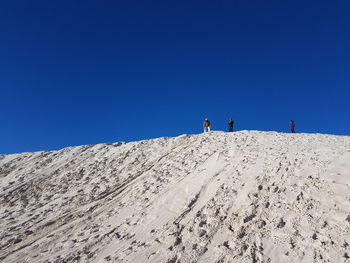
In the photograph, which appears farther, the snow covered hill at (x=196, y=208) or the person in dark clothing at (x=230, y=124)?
the person in dark clothing at (x=230, y=124)

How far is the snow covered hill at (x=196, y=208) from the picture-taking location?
6457 millimetres

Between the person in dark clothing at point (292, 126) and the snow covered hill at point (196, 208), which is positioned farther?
the person in dark clothing at point (292, 126)

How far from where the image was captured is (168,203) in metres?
9.76

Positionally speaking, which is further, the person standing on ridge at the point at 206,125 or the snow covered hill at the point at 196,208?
the person standing on ridge at the point at 206,125

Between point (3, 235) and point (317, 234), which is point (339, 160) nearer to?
point (317, 234)

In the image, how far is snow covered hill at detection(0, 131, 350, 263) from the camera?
646 centimetres

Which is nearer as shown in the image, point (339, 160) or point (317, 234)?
point (317, 234)

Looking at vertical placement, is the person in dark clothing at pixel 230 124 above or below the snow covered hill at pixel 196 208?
above

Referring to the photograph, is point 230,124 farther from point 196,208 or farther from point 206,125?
point 196,208

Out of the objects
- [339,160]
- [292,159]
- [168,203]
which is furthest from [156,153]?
[339,160]

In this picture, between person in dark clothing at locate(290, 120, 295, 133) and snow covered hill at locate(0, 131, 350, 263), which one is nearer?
snow covered hill at locate(0, 131, 350, 263)

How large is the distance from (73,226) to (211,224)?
5239 mm

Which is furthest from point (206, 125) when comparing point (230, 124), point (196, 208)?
point (196, 208)

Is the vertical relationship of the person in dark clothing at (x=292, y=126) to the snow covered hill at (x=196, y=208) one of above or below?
above
